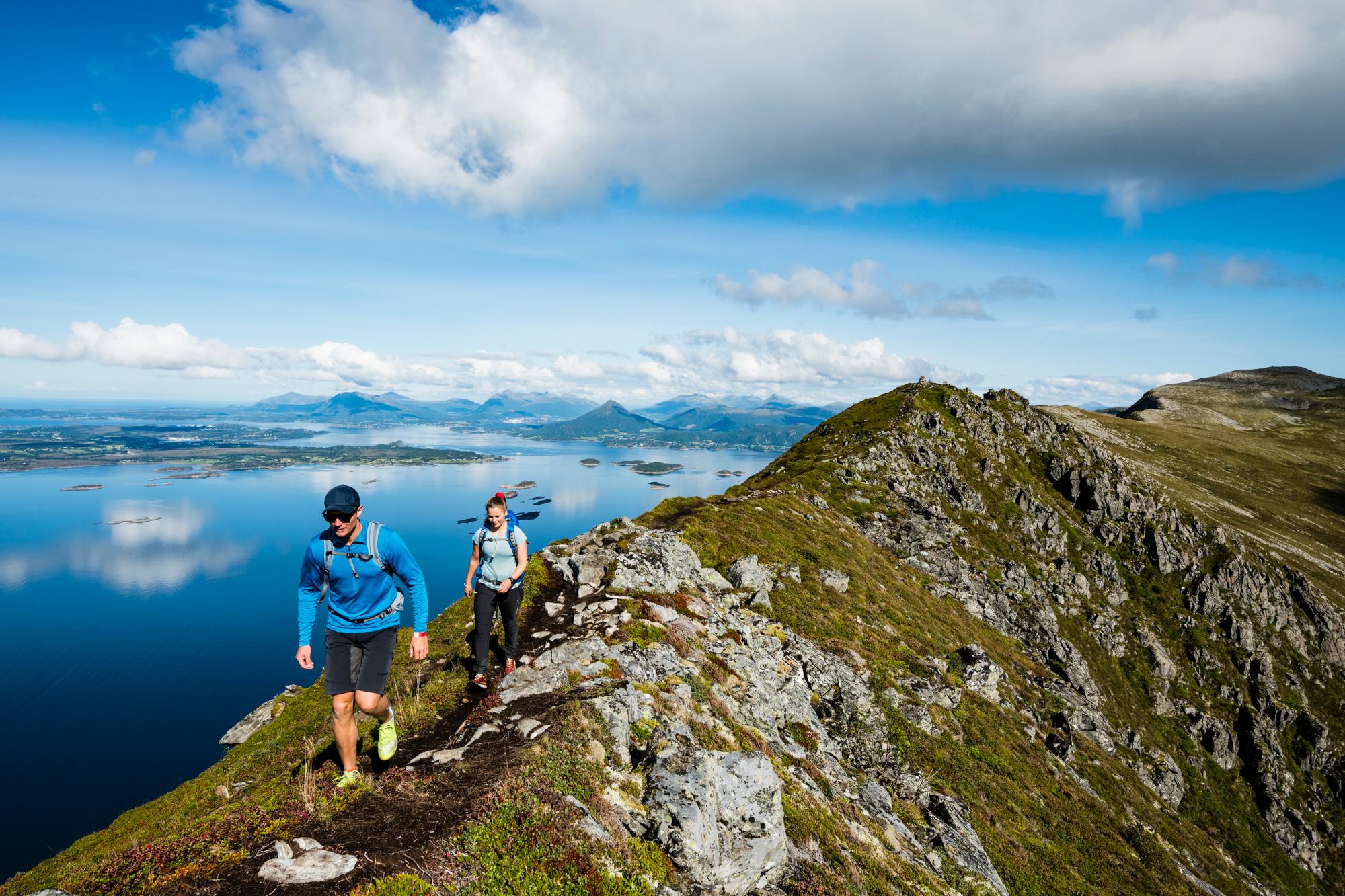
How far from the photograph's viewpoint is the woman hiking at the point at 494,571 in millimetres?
14695

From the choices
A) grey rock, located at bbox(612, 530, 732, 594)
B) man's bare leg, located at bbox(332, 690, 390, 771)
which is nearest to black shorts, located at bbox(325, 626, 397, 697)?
man's bare leg, located at bbox(332, 690, 390, 771)

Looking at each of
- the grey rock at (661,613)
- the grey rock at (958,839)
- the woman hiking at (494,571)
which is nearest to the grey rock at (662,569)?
the grey rock at (661,613)

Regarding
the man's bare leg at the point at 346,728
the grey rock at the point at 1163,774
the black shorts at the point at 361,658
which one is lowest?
the grey rock at the point at 1163,774

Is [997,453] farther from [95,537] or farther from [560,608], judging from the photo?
[95,537]

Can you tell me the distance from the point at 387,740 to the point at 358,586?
3452mm

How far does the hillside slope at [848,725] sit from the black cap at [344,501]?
191 inches

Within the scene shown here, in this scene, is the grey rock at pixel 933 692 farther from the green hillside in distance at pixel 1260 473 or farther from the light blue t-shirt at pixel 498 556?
the green hillside in distance at pixel 1260 473

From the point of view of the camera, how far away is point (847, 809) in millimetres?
17406

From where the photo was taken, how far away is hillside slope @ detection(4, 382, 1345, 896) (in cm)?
958

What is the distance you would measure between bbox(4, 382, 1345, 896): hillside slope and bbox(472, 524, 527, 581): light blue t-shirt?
3.06m

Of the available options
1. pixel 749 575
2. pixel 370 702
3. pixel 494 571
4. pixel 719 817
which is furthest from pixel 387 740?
pixel 749 575

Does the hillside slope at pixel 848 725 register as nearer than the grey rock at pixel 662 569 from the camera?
Yes

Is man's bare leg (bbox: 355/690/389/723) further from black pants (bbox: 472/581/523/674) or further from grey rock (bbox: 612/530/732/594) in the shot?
grey rock (bbox: 612/530/732/594)

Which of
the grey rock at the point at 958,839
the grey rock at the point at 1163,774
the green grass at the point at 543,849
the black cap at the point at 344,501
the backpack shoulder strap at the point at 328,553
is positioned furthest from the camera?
the grey rock at the point at 1163,774
